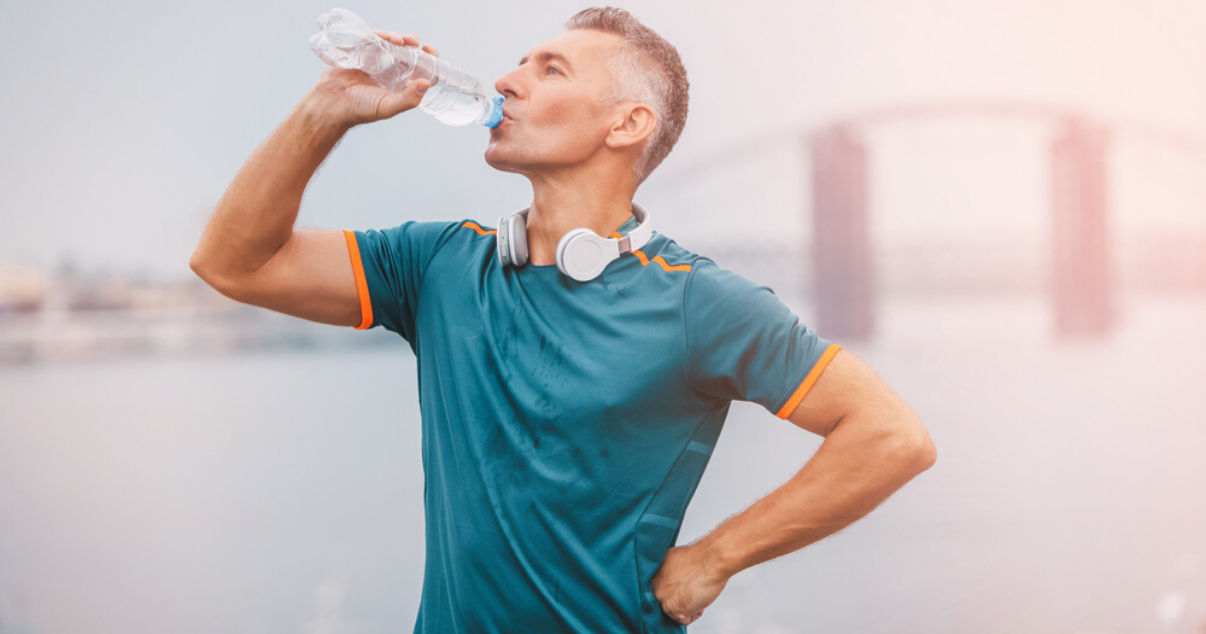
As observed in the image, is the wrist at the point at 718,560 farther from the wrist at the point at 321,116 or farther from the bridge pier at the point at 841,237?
the bridge pier at the point at 841,237

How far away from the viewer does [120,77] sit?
1961mm

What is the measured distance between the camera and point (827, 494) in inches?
35.4

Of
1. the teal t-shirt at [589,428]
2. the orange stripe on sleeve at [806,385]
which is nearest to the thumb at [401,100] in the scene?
the teal t-shirt at [589,428]

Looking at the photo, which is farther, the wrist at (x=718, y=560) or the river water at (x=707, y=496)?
the river water at (x=707, y=496)

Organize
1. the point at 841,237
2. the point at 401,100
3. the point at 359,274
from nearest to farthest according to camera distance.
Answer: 1. the point at 401,100
2. the point at 359,274
3. the point at 841,237

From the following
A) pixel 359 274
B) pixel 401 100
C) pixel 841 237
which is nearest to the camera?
pixel 401 100

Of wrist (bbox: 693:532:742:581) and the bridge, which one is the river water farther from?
wrist (bbox: 693:532:742:581)

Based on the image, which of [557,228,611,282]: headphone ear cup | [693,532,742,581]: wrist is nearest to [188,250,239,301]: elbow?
[557,228,611,282]: headphone ear cup

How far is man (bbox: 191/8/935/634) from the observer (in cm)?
87

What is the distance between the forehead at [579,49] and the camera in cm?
101

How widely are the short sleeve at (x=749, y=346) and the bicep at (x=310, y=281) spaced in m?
0.41

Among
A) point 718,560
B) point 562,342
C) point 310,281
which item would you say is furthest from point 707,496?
point 310,281

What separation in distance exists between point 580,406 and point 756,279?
1.15 m

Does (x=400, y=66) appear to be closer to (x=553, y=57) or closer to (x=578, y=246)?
(x=553, y=57)
